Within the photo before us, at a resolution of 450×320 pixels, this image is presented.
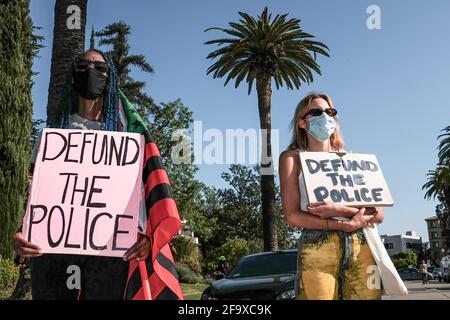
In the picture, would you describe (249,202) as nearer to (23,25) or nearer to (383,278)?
(23,25)

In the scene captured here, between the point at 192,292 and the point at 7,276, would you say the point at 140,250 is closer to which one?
the point at 7,276

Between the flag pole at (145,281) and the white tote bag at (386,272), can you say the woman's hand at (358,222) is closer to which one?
the white tote bag at (386,272)

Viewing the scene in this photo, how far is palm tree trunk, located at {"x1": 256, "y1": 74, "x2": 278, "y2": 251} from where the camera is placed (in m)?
20.9

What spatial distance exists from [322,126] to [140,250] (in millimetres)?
1406

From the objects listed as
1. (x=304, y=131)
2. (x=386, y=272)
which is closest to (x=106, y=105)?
(x=304, y=131)

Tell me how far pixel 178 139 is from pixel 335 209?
35.5 meters

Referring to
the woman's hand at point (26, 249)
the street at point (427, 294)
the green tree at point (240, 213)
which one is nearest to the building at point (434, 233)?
the green tree at point (240, 213)

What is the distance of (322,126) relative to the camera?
3303mm

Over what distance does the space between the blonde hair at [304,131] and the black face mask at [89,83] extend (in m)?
1.30

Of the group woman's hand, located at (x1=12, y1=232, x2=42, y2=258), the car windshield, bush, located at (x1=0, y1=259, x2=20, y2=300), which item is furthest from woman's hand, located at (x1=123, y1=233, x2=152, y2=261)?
bush, located at (x1=0, y1=259, x2=20, y2=300)

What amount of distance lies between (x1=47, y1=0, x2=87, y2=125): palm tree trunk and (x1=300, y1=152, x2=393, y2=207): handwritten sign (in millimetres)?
6012

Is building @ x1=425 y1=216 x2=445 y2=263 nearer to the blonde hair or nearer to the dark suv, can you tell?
the dark suv

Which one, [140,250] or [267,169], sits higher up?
[267,169]
